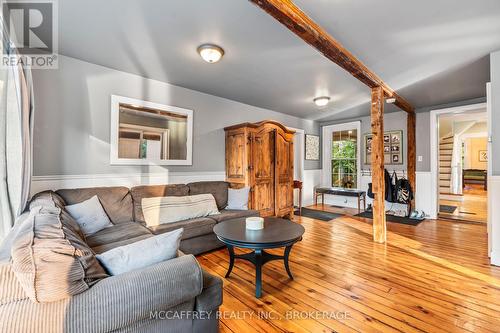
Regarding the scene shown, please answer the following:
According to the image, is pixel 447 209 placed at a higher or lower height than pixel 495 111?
lower

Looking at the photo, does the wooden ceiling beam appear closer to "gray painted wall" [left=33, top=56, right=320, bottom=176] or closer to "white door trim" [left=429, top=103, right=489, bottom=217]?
"gray painted wall" [left=33, top=56, right=320, bottom=176]

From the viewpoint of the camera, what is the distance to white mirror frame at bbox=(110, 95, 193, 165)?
313 centimetres

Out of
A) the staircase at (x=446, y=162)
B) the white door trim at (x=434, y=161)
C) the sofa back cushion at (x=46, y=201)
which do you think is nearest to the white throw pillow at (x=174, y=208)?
the sofa back cushion at (x=46, y=201)

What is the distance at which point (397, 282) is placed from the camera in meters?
2.26

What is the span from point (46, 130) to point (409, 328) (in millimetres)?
3954

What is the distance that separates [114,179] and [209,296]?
2553 millimetres

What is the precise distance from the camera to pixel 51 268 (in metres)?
0.89

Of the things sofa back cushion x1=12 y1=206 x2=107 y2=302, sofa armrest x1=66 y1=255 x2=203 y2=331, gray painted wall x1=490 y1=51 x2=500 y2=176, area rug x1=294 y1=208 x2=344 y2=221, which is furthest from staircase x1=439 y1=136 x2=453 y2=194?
sofa back cushion x1=12 y1=206 x2=107 y2=302

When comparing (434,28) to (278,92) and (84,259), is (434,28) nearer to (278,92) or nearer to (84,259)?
(278,92)

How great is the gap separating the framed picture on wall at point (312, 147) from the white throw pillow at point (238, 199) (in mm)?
3078

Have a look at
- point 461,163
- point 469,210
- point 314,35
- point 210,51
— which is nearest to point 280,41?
point 314,35

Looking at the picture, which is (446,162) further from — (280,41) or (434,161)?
(280,41)

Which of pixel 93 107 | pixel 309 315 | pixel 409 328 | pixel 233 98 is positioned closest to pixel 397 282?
pixel 409 328

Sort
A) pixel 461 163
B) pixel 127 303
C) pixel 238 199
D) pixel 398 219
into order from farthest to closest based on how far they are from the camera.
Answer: pixel 461 163 < pixel 398 219 < pixel 238 199 < pixel 127 303
